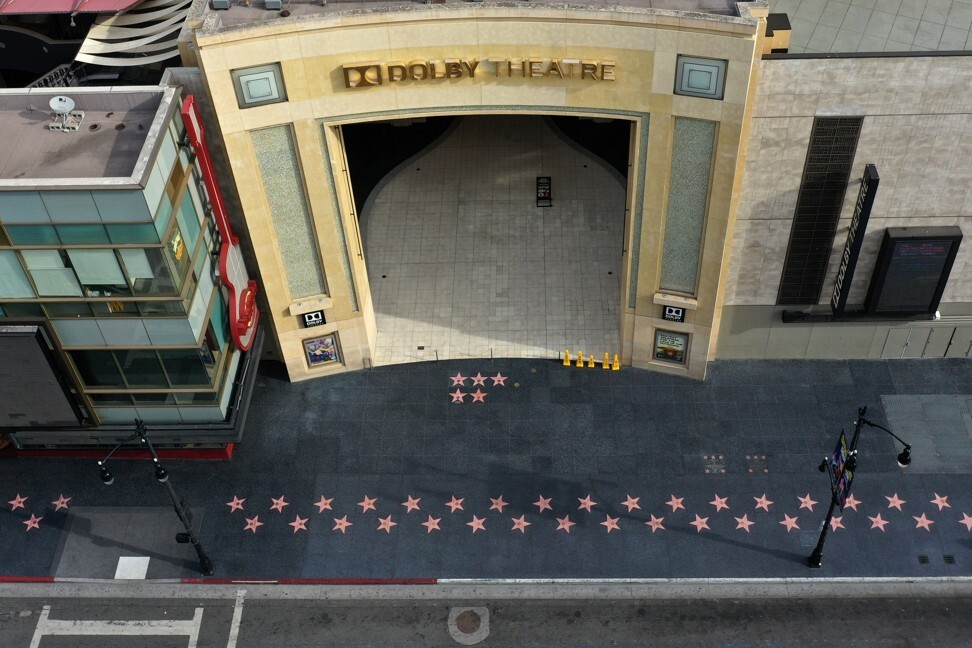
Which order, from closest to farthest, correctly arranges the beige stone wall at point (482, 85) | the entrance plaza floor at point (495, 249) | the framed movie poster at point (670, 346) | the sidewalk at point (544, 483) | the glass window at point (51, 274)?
the glass window at point (51, 274), the beige stone wall at point (482, 85), the sidewalk at point (544, 483), the framed movie poster at point (670, 346), the entrance plaza floor at point (495, 249)

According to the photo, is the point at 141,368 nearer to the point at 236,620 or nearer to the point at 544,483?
the point at 236,620

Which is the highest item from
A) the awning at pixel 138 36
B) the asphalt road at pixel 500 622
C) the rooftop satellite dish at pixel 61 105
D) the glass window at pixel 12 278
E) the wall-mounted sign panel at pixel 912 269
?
the rooftop satellite dish at pixel 61 105

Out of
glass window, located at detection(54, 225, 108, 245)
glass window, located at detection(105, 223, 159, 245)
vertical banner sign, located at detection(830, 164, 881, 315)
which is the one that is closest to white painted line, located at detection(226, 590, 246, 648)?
glass window, located at detection(105, 223, 159, 245)

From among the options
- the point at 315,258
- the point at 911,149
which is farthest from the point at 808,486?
the point at 315,258

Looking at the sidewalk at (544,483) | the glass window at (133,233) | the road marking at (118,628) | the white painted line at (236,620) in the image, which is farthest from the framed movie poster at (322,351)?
the road marking at (118,628)

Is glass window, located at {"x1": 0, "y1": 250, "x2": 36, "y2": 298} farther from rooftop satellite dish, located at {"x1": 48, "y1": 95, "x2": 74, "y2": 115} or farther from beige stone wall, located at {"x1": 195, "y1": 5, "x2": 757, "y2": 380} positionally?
beige stone wall, located at {"x1": 195, "y1": 5, "x2": 757, "y2": 380}

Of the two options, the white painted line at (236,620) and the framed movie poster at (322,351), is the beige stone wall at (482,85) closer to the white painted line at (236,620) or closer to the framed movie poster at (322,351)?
the framed movie poster at (322,351)

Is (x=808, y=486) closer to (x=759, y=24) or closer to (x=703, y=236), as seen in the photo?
(x=703, y=236)
